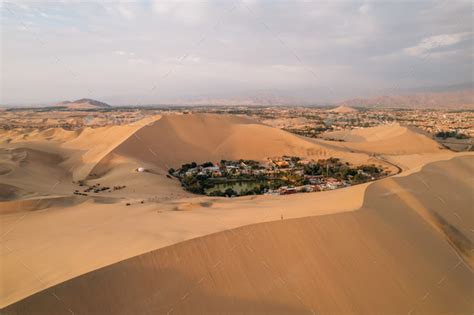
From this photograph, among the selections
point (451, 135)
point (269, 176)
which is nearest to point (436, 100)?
point (451, 135)

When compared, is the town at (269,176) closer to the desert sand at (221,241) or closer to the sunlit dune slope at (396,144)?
the desert sand at (221,241)

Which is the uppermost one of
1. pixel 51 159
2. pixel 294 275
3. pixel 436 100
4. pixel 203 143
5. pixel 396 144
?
pixel 436 100

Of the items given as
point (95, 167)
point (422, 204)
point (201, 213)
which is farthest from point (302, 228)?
point (95, 167)

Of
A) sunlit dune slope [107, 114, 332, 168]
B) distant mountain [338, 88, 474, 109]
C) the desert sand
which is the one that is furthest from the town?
distant mountain [338, 88, 474, 109]

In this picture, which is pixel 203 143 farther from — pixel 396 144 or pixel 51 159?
pixel 396 144

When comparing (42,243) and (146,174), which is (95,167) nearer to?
(146,174)

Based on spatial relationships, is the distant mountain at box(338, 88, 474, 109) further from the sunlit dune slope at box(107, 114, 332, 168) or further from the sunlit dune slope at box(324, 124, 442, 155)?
the sunlit dune slope at box(107, 114, 332, 168)
